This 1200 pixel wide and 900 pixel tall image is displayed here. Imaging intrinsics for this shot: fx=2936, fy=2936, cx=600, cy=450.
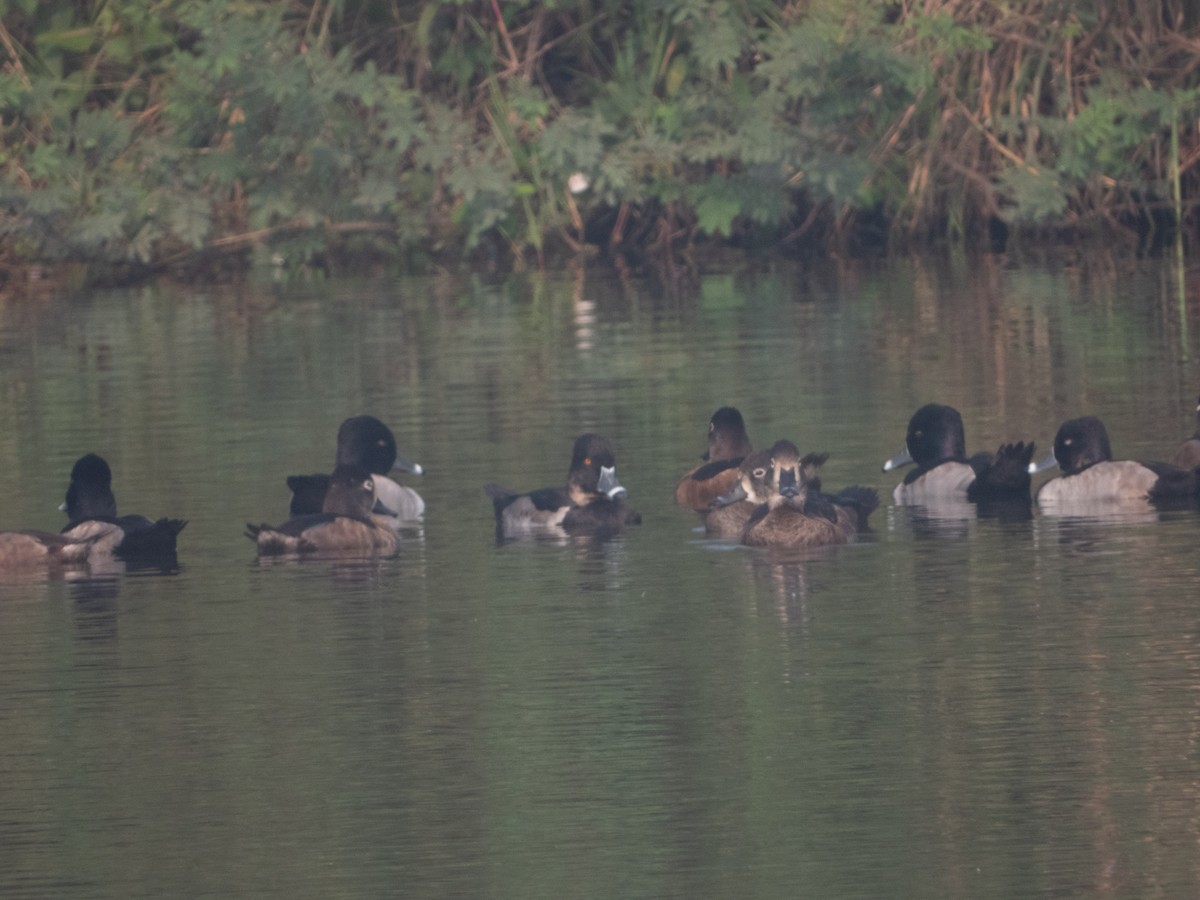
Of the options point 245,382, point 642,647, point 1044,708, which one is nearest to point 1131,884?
point 1044,708

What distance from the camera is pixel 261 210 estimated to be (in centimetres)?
2917

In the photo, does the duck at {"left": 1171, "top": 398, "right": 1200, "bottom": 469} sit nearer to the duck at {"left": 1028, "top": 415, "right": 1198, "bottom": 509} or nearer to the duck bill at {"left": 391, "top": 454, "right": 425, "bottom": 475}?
the duck at {"left": 1028, "top": 415, "right": 1198, "bottom": 509}

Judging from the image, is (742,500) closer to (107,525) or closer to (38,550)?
(107,525)

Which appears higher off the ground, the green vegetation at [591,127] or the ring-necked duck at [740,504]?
the green vegetation at [591,127]

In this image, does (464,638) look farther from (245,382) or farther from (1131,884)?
(245,382)

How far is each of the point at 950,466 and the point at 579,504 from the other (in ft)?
5.81

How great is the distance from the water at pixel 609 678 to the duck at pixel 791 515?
175 millimetres

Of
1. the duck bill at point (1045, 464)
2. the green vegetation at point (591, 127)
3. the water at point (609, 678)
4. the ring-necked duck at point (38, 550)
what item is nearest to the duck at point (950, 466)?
the duck bill at point (1045, 464)

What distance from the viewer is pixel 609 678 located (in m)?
9.33

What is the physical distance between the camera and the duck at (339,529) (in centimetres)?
1223

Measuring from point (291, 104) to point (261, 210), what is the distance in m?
1.29

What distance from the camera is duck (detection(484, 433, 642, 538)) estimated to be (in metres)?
12.7

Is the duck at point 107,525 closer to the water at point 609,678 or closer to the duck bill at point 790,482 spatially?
the water at point 609,678

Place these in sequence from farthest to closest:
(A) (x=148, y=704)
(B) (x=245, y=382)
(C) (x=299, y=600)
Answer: (B) (x=245, y=382) < (C) (x=299, y=600) < (A) (x=148, y=704)
